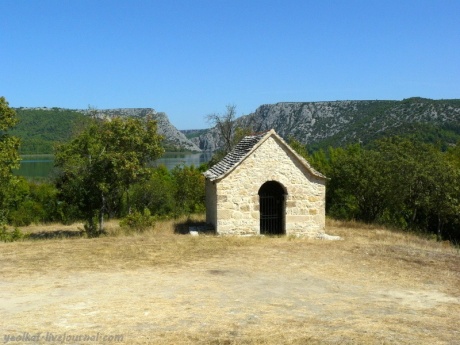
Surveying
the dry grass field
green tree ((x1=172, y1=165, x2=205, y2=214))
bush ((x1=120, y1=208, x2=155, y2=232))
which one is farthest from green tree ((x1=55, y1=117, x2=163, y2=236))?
green tree ((x1=172, y1=165, x2=205, y2=214))

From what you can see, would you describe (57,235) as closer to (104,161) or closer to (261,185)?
(104,161)

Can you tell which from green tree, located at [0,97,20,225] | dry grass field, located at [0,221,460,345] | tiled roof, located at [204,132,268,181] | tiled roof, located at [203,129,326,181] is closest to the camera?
dry grass field, located at [0,221,460,345]

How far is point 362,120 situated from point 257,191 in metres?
84.2

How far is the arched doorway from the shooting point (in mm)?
18578

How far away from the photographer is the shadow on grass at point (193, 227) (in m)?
17.3

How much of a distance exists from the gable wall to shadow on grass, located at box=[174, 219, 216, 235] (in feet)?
3.33

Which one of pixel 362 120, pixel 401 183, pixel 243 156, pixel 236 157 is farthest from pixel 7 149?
pixel 362 120

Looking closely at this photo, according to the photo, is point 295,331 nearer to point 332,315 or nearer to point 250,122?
point 332,315

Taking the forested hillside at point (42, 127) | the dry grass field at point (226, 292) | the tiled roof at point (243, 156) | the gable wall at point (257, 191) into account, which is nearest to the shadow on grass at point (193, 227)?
the gable wall at point (257, 191)

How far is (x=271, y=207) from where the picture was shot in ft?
62.2

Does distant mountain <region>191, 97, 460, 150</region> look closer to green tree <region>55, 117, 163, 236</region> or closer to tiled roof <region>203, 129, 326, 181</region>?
green tree <region>55, 117, 163, 236</region>

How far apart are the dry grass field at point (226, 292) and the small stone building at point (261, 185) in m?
1.20

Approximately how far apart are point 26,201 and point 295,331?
124 feet

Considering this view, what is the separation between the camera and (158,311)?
26.6ft
